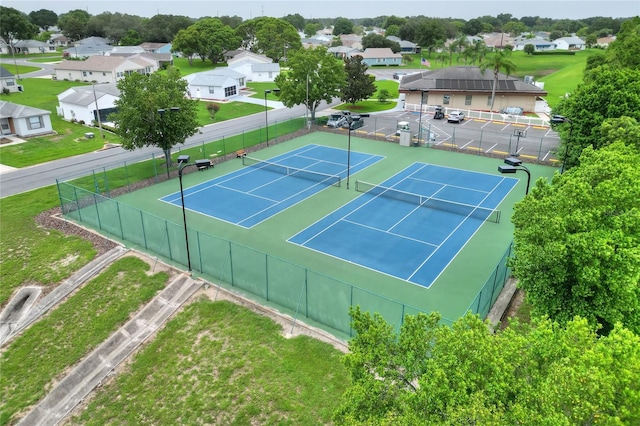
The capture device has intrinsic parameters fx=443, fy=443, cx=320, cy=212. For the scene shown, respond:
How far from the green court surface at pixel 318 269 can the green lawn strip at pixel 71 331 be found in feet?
7.73

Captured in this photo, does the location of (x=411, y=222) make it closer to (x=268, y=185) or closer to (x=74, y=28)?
(x=268, y=185)

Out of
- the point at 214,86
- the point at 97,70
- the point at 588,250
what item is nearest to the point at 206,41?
the point at 97,70

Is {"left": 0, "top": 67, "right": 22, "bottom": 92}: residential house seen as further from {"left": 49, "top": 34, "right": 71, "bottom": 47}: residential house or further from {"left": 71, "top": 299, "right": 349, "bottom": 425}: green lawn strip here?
{"left": 49, "top": 34, "right": 71, "bottom": 47}: residential house

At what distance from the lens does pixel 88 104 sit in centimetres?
5000

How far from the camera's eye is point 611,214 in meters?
13.7

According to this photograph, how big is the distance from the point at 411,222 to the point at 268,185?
457 inches

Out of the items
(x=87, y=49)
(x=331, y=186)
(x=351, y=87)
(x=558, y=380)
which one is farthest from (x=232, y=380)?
(x=87, y=49)

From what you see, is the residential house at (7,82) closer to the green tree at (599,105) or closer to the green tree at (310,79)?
the green tree at (310,79)

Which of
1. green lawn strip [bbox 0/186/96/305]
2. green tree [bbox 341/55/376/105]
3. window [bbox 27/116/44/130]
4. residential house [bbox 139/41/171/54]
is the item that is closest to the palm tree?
green tree [bbox 341/55/376/105]

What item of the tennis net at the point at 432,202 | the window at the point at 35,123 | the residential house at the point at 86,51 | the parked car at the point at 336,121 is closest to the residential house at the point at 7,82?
→ the window at the point at 35,123

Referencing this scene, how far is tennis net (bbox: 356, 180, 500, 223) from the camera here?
27781mm

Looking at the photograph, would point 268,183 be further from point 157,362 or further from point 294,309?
point 157,362

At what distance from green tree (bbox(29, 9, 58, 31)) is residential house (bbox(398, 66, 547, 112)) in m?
169

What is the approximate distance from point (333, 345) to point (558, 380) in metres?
10.1
